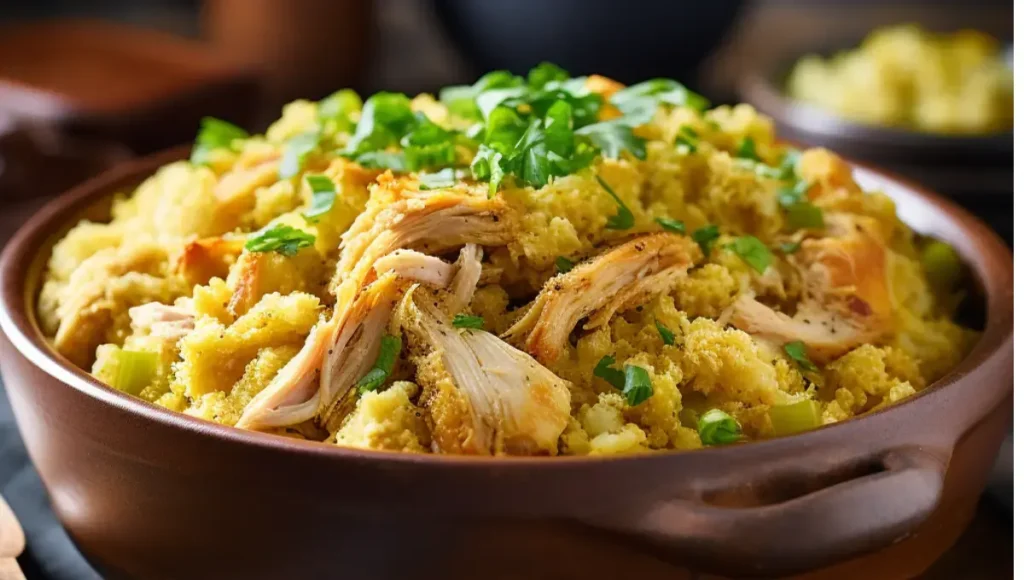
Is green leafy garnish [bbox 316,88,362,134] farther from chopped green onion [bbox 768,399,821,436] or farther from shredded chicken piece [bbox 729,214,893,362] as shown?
chopped green onion [bbox 768,399,821,436]

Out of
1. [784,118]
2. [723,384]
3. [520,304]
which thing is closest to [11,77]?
[784,118]

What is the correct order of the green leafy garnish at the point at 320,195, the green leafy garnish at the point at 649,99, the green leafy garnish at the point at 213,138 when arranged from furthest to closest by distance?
1. the green leafy garnish at the point at 213,138
2. the green leafy garnish at the point at 649,99
3. the green leafy garnish at the point at 320,195

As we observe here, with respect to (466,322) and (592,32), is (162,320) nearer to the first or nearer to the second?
(466,322)

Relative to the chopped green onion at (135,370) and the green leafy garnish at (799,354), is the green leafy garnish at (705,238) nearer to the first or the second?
the green leafy garnish at (799,354)

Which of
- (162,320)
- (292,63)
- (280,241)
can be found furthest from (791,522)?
(292,63)

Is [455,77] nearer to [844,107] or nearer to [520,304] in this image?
[844,107]

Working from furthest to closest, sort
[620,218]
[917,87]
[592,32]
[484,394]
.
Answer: [592,32], [917,87], [620,218], [484,394]

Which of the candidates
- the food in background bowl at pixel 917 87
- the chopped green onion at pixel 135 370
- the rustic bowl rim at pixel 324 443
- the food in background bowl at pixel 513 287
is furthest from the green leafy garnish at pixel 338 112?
the food in background bowl at pixel 917 87
